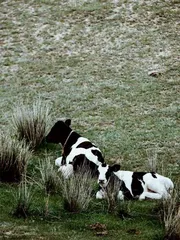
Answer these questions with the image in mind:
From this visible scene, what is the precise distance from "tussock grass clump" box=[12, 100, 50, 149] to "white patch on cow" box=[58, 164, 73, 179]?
1.88 meters

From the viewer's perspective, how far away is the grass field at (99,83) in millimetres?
8164

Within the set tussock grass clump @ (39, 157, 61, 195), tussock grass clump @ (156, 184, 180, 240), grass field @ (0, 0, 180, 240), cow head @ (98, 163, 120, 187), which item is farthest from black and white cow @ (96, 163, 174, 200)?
tussock grass clump @ (39, 157, 61, 195)

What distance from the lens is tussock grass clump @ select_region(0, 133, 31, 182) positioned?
997cm

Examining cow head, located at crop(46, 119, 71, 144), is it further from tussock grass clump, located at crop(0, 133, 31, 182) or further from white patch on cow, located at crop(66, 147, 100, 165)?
tussock grass clump, located at crop(0, 133, 31, 182)

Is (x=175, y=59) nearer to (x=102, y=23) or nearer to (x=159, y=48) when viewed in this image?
(x=159, y=48)

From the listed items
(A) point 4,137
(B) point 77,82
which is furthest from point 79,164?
(B) point 77,82

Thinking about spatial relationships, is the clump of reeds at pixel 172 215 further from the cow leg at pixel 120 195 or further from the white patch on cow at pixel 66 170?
the white patch on cow at pixel 66 170

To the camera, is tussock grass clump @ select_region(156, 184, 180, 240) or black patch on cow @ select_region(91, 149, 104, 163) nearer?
tussock grass clump @ select_region(156, 184, 180, 240)

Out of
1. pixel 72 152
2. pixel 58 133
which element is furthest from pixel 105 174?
pixel 58 133

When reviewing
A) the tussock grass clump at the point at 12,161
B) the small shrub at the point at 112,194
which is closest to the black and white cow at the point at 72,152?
the tussock grass clump at the point at 12,161

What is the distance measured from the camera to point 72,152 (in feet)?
35.1

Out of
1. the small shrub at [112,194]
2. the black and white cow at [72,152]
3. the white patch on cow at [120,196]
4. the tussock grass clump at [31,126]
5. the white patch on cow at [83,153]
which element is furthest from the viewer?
the tussock grass clump at [31,126]

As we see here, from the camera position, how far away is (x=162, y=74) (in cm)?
1792

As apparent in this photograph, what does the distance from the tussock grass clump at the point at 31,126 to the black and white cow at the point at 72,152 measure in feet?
1.93
